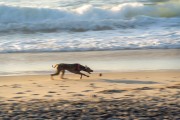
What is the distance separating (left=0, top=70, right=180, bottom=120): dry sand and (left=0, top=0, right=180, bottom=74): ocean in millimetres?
1888

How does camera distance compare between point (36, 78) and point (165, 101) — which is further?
point (36, 78)

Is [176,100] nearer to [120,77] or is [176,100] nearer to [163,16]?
[120,77]

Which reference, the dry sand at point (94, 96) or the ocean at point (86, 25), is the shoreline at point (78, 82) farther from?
the ocean at point (86, 25)

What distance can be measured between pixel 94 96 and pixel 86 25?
36.3ft

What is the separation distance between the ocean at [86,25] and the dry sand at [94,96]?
6.19ft

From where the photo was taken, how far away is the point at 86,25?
18672 mm

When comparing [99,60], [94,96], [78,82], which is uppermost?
[99,60]

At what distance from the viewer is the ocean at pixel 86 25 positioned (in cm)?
1389

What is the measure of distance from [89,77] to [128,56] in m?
2.43

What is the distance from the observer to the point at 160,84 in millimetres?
9000

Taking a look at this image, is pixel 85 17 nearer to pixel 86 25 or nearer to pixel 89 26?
pixel 86 25

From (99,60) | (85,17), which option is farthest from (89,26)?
(99,60)

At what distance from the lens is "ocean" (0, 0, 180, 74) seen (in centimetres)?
1389

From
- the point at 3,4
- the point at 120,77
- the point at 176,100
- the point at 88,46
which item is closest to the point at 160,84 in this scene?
the point at 120,77
